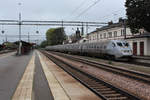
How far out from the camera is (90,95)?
782 centimetres

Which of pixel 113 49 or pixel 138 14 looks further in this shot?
pixel 138 14

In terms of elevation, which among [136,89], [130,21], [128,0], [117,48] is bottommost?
[136,89]

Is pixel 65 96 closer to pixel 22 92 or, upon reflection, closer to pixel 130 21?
pixel 22 92

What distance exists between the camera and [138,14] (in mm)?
29219

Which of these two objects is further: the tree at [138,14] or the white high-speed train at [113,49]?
the tree at [138,14]

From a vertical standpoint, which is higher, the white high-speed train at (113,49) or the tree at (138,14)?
the tree at (138,14)

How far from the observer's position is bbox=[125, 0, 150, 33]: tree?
2839 cm

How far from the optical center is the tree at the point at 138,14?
2839cm

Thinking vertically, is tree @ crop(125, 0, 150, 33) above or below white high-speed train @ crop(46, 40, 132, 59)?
above

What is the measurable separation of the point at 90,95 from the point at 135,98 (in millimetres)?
1666

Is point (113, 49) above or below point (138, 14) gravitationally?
below

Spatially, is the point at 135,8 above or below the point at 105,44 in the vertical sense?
above

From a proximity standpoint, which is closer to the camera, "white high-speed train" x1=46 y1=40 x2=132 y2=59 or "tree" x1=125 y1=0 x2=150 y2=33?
"white high-speed train" x1=46 y1=40 x2=132 y2=59

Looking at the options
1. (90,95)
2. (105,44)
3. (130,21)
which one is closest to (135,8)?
(130,21)
